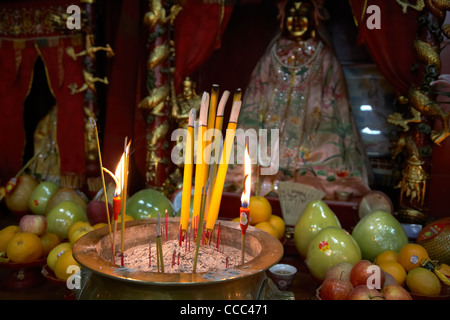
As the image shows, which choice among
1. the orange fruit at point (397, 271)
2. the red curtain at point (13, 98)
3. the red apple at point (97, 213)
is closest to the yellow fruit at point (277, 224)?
the orange fruit at point (397, 271)

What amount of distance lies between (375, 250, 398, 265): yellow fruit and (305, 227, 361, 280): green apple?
124mm

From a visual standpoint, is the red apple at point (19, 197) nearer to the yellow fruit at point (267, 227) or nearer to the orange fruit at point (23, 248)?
the orange fruit at point (23, 248)

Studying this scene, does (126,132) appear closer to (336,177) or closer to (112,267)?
(336,177)

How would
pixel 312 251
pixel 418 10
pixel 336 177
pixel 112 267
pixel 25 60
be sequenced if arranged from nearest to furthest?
pixel 112 267, pixel 312 251, pixel 418 10, pixel 336 177, pixel 25 60

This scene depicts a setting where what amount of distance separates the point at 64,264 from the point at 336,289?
1216 millimetres

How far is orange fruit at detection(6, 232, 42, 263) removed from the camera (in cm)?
190

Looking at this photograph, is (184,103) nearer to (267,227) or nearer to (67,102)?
(67,102)

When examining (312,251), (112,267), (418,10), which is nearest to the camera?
(112,267)

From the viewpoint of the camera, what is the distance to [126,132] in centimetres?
375

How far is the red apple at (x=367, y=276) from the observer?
143 centimetres

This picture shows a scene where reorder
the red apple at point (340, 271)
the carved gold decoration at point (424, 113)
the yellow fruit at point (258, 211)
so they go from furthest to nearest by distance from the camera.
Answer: the carved gold decoration at point (424, 113)
the yellow fruit at point (258, 211)
the red apple at point (340, 271)

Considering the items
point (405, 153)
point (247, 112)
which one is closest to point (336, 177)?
point (405, 153)

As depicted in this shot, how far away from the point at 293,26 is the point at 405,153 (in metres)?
1.96

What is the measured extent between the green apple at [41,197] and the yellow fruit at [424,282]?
8.35 feet
